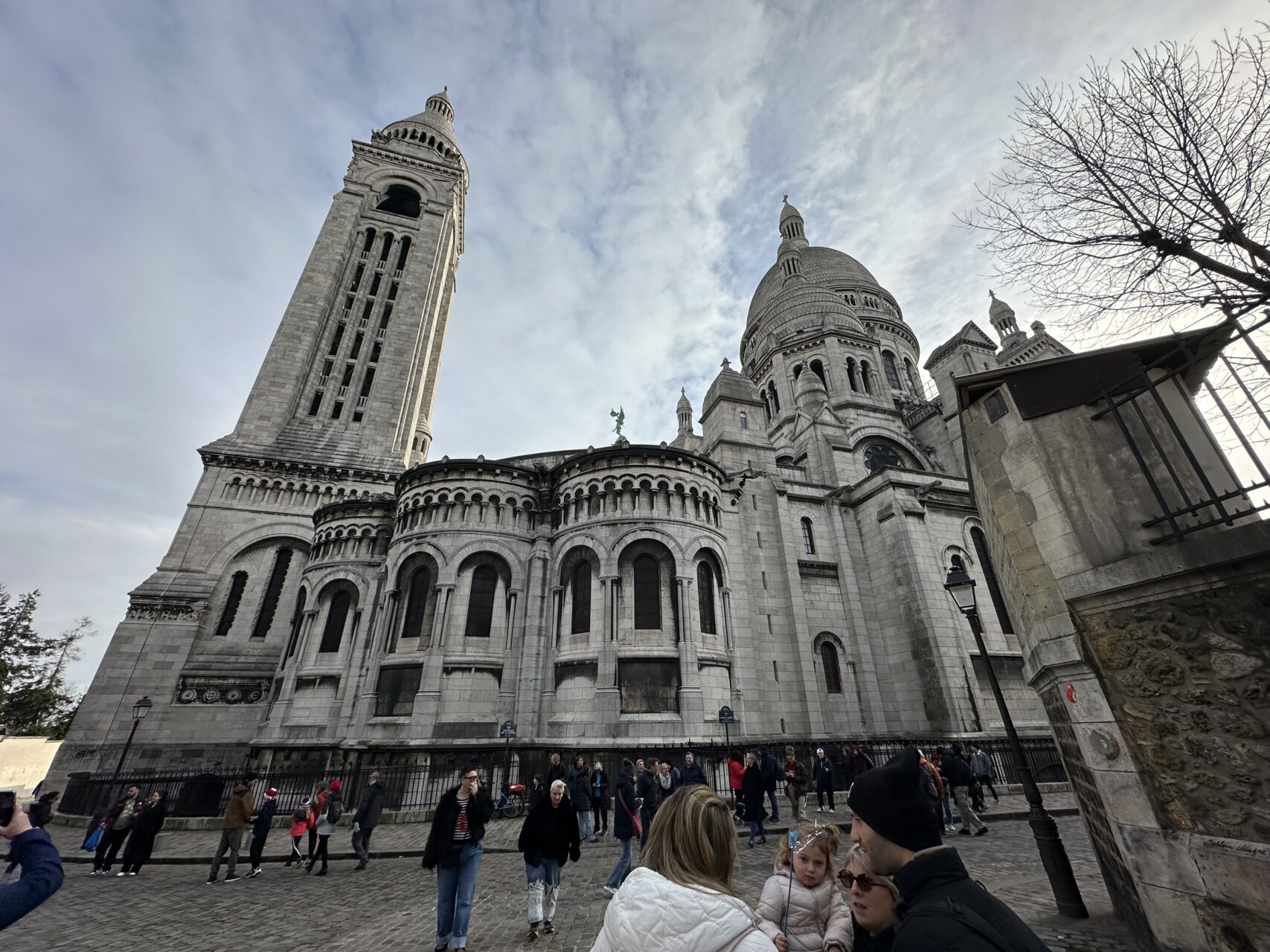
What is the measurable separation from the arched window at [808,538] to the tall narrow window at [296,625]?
70.3 ft

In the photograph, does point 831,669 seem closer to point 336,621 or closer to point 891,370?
point 336,621

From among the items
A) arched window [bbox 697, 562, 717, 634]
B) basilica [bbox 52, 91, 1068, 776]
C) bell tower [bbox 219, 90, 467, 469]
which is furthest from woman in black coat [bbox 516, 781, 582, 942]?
bell tower [bbox 219, 90, 467, 469]

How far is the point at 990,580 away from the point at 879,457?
9.19 meters

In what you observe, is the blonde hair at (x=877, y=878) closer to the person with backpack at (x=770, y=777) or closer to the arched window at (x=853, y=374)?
the person with backpack at (x=770, y=777)

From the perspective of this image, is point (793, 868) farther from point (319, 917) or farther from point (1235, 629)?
point (319, 917)

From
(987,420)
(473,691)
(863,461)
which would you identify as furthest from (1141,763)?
(863,461)

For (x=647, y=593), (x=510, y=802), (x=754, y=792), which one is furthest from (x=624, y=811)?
(x=647, y=593)

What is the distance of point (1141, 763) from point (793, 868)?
11.0 feet

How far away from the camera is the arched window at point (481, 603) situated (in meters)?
19.7

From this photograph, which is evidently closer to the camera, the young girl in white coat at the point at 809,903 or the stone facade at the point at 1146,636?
the young girl in white coat at the point at 809,903

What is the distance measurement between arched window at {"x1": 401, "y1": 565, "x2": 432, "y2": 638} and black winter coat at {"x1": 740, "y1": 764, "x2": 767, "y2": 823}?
13.1m

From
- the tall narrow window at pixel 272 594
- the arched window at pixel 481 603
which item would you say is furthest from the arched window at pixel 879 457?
the tall narrow window at pixel 272 594

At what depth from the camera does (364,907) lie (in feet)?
26.0

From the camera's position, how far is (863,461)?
28922 mm
